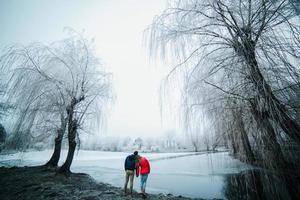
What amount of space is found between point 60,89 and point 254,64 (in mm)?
7010

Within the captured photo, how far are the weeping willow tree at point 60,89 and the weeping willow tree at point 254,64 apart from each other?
552cm

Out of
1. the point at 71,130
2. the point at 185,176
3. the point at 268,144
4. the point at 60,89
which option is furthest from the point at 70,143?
the point at 268,144

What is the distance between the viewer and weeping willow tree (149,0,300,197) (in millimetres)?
1911

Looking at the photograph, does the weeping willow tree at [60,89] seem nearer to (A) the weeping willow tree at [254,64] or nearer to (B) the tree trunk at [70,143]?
(B) the tree trunk at [70,143]

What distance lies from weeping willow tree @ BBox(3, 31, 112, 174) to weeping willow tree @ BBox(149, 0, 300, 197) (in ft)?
18.1

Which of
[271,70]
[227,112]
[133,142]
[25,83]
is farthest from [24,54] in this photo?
[133,142]

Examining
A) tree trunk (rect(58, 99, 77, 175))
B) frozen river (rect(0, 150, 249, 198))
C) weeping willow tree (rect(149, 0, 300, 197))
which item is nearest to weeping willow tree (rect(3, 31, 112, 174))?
tree trunk (rect(58, 99, 77, 175))

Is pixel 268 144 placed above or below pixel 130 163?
above

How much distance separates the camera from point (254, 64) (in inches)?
76.6

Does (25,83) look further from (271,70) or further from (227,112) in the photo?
(271,70)

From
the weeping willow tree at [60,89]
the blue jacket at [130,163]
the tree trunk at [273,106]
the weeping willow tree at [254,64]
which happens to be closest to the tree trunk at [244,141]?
the weeping willow tree at [254,64]

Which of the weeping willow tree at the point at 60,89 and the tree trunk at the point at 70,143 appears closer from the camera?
the weeping willow tree at the point at 60,89

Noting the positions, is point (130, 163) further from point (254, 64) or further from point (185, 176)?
point (185, 176)

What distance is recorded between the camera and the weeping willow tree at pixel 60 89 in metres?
5.43
